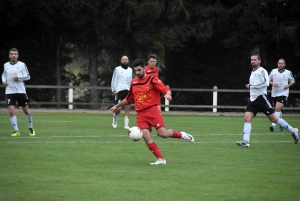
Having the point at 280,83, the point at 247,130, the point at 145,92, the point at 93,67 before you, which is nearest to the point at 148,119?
the point at 145,92

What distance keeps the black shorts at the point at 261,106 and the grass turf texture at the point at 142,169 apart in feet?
2.82

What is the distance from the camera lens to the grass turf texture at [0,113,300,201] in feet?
32.8

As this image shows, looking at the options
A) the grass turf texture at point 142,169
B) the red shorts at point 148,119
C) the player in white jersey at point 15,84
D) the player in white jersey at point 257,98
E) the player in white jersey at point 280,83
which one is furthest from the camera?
the player in white jersey at point 280,83

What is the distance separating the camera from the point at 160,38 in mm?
38156

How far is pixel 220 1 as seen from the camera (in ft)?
129

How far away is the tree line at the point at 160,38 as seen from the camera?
36.6 metres

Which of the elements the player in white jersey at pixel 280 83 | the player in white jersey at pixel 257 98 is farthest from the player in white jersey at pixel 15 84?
the player in white jersey at pixel 280 83

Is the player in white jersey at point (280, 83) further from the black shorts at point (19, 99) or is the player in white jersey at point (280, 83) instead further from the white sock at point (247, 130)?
the black shorts at point (19, 99)

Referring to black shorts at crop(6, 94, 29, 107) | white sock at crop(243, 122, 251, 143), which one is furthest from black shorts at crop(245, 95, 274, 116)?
black shorts at crop(6, 94, 29, 107)

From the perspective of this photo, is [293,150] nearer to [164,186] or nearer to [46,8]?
[164,186]

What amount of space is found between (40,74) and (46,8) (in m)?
5.53

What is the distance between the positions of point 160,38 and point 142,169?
26036mm

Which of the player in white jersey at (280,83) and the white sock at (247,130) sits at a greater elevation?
the player in white jersey at (280,83)

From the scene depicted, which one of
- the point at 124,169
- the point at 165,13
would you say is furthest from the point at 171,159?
the point at 165,13
